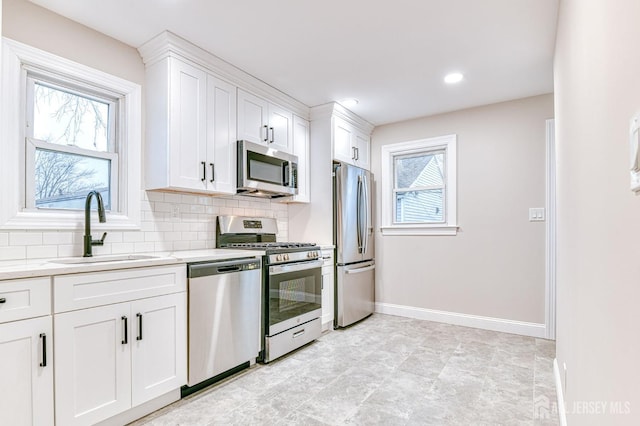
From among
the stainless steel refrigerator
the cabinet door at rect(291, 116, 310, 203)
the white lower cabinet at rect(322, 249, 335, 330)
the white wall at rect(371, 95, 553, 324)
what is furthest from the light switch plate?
the cabinet door at rect(291, 116, 310, 203)

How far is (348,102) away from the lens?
12.6 ft

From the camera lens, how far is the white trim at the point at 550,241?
3.46 metres

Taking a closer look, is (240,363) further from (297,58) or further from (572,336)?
(297,58)

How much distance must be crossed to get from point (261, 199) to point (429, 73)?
2040 mm

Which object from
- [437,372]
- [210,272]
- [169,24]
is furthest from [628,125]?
[169,24]

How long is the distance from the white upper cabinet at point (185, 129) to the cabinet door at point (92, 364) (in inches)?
41.2

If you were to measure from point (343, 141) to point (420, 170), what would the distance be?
1069 millimetres

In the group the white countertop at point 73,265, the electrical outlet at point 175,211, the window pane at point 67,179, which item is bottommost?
the white countertop at point 73,265

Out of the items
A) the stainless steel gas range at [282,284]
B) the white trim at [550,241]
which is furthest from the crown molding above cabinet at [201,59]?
the white trim at [550,241]

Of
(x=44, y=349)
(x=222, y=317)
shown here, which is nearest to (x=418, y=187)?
(x=222, y=317)

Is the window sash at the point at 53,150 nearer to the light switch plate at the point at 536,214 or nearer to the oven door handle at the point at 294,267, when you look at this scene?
the oven door handle at the point at 294,267

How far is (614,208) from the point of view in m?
0.83

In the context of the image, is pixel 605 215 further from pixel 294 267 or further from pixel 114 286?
pixel 294 267

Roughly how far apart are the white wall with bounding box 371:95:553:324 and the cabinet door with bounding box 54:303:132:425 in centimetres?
324
